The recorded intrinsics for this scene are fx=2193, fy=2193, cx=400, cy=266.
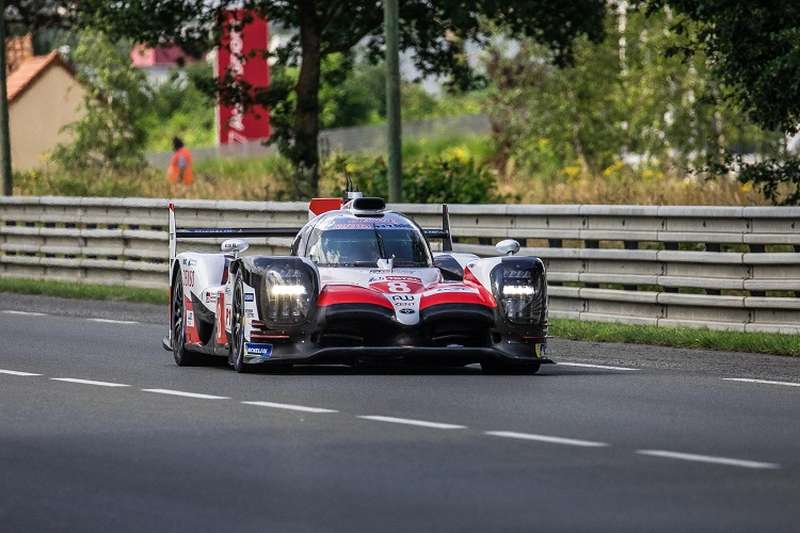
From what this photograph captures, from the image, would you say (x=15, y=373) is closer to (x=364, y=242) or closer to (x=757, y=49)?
(x=364, y=242)

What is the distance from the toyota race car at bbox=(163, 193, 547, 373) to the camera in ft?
50.2

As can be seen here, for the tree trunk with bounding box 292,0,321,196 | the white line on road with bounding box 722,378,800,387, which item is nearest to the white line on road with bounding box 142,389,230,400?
the white line on road with bounding box 722,378,800,387

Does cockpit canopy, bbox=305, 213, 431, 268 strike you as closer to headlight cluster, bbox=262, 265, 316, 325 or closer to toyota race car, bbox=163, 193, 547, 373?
toyota race car, bbox=163, 193, 547, 373

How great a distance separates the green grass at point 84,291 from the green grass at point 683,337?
23.7 feet

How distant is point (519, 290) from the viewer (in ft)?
51.4

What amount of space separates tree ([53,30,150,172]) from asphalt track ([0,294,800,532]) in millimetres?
33611

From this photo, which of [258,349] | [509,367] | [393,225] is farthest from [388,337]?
[393,225]

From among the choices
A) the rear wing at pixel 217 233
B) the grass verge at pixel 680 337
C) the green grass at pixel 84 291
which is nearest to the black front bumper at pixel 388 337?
the rear wing at pixel 217 233

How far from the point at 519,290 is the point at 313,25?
66.3 ft

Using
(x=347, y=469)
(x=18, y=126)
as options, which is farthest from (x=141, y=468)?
(x=18, y=126)

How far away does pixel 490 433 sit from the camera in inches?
468

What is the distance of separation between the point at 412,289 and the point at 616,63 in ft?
106

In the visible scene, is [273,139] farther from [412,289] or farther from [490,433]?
[490,433]

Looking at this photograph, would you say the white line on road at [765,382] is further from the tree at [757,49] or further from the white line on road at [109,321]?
the white line on road at [109,321]
